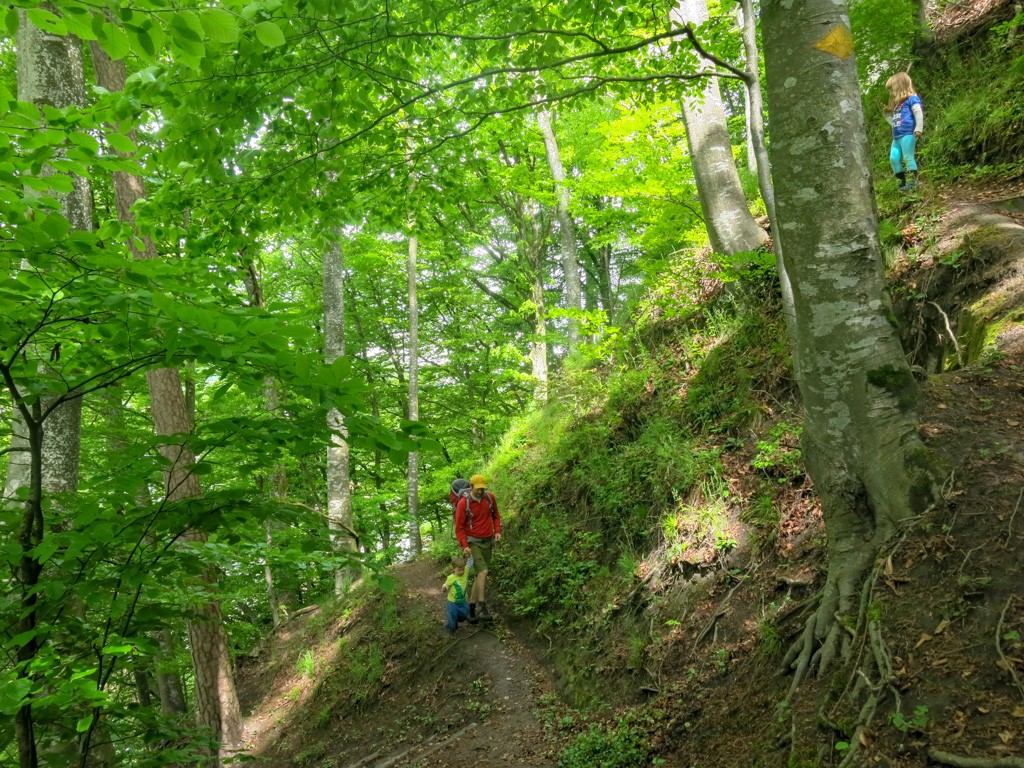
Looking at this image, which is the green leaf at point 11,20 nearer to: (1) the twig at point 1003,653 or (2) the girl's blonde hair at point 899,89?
(1) the twig at point 1003,653

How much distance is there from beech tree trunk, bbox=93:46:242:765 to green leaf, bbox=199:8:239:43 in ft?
18.6

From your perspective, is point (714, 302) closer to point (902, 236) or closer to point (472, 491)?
point (902, 236)

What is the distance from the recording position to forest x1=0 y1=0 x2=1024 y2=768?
234 centimetres

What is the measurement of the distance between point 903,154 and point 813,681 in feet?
18.7

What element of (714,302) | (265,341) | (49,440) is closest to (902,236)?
(714,302)

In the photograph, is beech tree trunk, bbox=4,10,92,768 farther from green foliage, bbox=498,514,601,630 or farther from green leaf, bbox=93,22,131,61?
green foliage, bbox=498,514,601,630

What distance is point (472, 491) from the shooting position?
827cm

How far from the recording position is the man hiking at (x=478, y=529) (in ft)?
27.0

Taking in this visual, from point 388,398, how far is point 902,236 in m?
17.3

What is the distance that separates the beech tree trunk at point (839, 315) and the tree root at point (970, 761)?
78 cm

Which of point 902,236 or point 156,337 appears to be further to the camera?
point 902,236

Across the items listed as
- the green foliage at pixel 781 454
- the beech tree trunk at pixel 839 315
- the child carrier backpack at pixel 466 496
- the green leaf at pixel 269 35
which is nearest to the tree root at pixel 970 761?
the beech tree trunk at pixel 839 315

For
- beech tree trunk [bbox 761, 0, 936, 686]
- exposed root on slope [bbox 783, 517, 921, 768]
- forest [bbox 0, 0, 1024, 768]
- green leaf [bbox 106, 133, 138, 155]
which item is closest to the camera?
green leaf [bbox 106, 133, 138, 155]

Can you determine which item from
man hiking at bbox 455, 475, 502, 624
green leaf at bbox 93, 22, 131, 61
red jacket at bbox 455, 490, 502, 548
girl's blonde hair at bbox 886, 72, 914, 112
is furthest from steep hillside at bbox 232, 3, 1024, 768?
green leaf at bbox 93, 22, 131, 61
